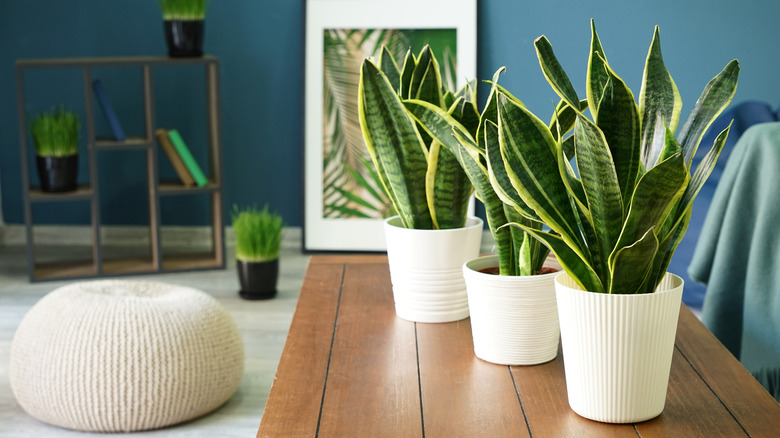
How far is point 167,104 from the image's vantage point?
366 cm

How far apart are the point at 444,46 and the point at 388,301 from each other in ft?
8.12

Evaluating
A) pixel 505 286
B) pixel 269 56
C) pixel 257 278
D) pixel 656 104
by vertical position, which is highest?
pixel 269 56

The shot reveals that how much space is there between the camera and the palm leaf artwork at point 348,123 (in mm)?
3568

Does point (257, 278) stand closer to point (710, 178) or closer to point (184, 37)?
point (184, 37)

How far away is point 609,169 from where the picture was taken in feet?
2.52

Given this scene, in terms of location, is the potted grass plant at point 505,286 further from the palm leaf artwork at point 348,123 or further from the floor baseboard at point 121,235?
the floor baseboard at point 121,235

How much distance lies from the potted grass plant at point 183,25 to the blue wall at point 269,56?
39 centimetres

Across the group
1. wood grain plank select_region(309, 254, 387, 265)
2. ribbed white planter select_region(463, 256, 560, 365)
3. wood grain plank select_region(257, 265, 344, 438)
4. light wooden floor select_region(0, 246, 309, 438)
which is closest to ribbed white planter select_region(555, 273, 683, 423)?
ribbed white planter select_region(463, 256, 560, 365)

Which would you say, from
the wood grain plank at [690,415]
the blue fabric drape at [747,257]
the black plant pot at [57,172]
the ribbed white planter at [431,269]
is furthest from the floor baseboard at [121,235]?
the wood grain plank at [690,415]

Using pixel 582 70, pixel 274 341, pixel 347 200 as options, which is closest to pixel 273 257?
pixel 274 341

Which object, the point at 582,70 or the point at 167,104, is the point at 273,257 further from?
the point at 582,70

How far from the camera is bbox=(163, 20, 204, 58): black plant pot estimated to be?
3.19 meters

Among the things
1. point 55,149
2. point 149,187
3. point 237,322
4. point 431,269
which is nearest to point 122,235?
point 149,187

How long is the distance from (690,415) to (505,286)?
0.79 feet
